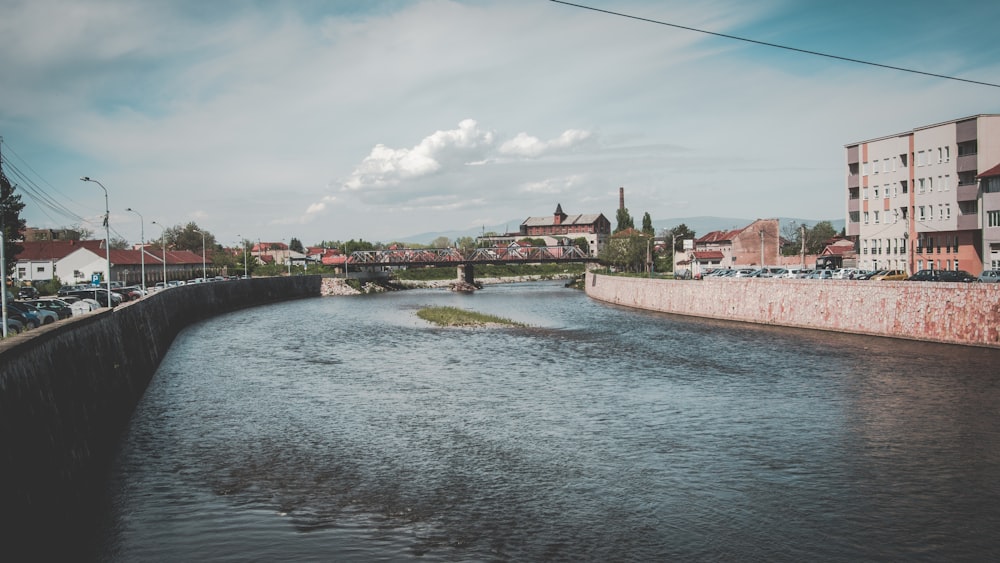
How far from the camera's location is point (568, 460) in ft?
70.7

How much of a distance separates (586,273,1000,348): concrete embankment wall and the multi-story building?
52.9 ft

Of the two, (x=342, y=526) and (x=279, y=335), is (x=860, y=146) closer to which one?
(x=279, y=335)

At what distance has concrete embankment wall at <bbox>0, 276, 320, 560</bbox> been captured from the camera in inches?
548

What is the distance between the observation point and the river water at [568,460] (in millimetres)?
15641

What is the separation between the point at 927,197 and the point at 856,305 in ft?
101

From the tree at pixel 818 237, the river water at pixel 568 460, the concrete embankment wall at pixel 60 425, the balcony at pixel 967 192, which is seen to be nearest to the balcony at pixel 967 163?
the balcony at pixel 967 192

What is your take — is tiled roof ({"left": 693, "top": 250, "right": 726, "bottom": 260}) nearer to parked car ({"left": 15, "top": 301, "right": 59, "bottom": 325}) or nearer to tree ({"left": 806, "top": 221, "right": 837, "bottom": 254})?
tree ({"left": 806, "top": 221, "right": 837, "bottom": 254})

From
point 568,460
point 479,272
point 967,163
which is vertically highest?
point 967,163

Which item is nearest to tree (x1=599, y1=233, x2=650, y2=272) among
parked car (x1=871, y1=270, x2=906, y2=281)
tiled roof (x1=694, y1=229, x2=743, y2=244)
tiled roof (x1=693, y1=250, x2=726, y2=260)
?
tiled roof (x1=693, y1=250, x2=726, y2=260)

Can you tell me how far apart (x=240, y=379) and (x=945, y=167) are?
67.1m

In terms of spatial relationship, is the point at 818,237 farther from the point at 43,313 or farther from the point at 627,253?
the point at 43,313

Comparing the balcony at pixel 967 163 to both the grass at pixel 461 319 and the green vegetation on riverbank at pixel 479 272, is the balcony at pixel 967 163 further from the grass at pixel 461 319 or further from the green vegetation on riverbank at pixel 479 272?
the green vegetation on riverbank at pixel 479 272

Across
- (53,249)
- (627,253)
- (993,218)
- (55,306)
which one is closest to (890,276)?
(993,218)

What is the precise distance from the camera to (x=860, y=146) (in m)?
82.6
